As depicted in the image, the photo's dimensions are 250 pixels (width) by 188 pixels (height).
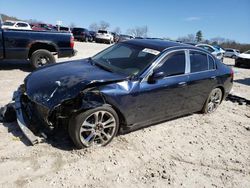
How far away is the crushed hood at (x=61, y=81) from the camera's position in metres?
3.84

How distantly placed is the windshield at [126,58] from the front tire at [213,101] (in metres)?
1.96

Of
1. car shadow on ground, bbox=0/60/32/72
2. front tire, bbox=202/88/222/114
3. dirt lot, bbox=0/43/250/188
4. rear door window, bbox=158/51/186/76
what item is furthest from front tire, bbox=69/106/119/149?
car shadow on ground, bbox=0/60/32/72

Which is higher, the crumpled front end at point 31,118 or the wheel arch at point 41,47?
the wheel arch at point 41,47

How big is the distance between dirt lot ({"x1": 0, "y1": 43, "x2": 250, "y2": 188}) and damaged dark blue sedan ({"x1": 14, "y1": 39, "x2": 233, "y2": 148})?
9.4 inches

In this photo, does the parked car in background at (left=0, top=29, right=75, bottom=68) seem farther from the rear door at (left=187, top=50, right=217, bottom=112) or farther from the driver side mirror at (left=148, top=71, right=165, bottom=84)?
the driver side mirror at (left=148, top=71, right=165, bottom=84)

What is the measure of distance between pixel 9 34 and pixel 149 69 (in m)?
5.85

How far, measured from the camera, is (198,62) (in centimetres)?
555

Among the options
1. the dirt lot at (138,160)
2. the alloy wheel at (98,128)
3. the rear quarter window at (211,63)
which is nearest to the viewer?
the dirt lot at (138,160)

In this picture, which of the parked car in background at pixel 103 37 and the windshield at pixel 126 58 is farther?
the parked car in background at pixel 103 37

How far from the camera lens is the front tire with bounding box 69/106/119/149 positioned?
12.5 ft

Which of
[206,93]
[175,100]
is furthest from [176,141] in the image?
[206,93]

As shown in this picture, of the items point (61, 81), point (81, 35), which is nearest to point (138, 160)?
point (61, 81)

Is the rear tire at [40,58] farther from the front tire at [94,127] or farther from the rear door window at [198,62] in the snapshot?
the front tire at [94,127]

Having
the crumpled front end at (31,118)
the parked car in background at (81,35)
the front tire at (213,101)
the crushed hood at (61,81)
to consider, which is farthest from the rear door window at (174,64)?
the parked car in background at (81,35)
